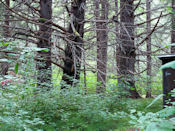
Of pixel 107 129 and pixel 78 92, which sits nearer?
pixel 107 129

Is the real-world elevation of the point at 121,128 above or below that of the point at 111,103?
below

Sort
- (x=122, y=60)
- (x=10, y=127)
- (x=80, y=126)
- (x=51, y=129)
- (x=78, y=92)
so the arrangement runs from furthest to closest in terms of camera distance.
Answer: (x=122, y=60)
(x=78, y=92)
(x=80, y=126)
(x=51, y=129)
(x=10, y=127)

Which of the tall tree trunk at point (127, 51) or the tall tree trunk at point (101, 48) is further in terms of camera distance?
the tall tree trunk at point (127, 51)

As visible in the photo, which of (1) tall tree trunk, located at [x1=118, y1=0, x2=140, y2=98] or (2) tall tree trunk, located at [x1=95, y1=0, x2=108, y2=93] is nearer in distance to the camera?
(2) tall tree trunk, located at [x1=95, y1=0, x2=108, y2=93]

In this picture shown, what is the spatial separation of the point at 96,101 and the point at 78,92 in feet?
2.21

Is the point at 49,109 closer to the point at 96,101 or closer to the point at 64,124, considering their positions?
the point at 64,124

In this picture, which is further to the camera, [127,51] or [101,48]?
[127,51]

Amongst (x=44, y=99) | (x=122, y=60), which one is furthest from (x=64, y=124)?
(x=122, y=60)

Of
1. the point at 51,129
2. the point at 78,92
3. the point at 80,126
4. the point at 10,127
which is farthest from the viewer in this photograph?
the point at 78,92

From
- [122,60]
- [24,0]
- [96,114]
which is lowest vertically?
[96,114]

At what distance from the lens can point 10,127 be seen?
3.07 meters

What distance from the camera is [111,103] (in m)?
5.69

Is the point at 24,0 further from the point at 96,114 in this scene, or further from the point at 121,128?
the point at 121,128

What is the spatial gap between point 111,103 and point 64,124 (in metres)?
1.56
